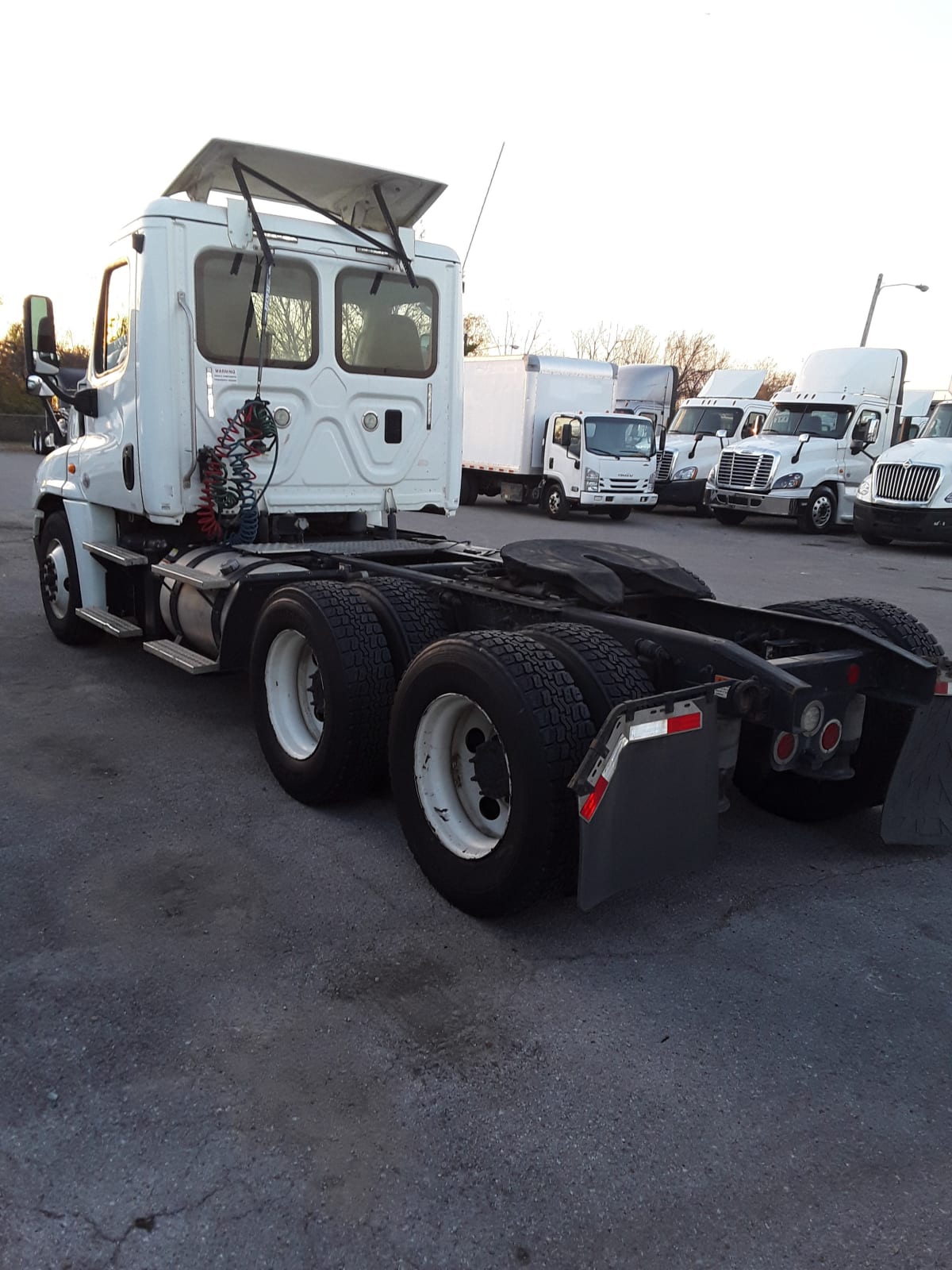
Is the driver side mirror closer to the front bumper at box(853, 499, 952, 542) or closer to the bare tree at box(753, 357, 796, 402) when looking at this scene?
the front bumper at box(853, 499, 952, 542)

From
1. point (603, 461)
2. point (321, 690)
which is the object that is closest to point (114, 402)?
point (321, 690)

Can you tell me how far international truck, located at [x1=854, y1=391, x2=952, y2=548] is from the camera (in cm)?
1709

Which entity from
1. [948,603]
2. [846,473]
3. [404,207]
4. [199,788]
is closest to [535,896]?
[199,788]

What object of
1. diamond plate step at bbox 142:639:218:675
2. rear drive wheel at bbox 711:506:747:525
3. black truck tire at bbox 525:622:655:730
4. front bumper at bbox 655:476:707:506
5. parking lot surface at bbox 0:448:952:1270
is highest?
black truck tire at bbox 525:622:655:730

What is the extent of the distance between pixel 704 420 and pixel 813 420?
4.45 metres

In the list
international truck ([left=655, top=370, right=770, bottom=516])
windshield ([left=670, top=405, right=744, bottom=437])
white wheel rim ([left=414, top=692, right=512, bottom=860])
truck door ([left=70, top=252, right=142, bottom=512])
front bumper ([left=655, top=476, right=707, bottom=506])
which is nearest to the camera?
white wheel rim ([left=414, top=692, right=512, bottom=860])

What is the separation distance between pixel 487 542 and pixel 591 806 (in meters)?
13.5

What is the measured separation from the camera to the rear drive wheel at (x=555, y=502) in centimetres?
2227

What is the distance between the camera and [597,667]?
370cm

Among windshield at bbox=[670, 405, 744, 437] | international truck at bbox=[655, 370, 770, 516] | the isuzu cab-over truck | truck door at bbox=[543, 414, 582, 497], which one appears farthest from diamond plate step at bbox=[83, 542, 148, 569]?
windshield at bbox=[670, 405, 744, 437]

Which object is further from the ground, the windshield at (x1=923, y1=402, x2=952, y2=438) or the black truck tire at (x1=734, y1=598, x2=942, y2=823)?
the windshield at (x1=923, y1=402, x2=952, y2=438)

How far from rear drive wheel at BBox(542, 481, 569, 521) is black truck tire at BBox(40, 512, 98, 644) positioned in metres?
15.5

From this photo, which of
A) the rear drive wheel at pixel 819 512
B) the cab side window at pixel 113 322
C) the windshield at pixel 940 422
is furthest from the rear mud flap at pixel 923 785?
the rear drive wheel at pixel 819 512

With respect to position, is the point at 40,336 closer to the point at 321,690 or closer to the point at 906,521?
the point at 321,690
